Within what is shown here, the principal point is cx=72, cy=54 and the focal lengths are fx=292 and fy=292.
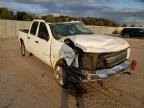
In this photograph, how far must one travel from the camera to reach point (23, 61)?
1312 centimetres

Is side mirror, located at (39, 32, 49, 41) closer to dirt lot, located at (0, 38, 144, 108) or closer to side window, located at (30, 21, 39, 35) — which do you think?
side window, located at (30, 21, 39, 35)

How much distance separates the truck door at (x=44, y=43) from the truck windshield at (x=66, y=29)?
30cm

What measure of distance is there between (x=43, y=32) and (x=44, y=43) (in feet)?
2.09

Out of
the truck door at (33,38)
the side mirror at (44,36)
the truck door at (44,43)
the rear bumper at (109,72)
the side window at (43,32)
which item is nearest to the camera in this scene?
the rear bumper at (109,72)

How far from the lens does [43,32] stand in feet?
33.9

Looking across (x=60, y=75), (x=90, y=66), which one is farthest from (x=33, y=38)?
(x=90, y=66)

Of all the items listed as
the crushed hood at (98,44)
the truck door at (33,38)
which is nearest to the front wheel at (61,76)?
the crushed hood at (98,44)

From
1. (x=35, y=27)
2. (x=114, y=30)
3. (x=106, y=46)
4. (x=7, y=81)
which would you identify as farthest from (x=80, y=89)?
(x=114, y=30)

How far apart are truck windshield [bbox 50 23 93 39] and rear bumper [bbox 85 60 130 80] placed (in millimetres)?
2183

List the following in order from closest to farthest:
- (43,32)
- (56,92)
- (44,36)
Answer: (56,92)
(44,36)
(43,32)

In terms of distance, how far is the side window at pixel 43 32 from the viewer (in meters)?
9.88

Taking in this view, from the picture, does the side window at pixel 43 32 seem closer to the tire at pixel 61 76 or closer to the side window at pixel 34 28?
the side window at pixel 34 28

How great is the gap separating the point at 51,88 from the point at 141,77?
3.27 meters

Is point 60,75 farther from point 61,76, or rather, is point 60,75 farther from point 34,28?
point 34,28
